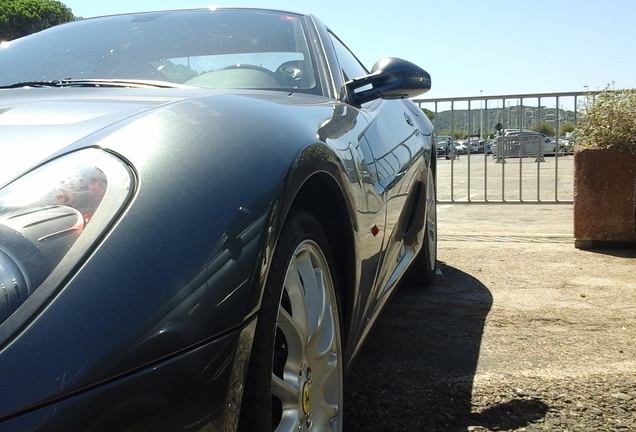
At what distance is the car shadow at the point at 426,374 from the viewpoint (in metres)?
2.37

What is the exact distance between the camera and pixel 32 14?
38688mm

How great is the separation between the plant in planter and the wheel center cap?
4.59 metres

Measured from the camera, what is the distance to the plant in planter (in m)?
5.63

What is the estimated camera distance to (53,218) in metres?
Result: 1.16

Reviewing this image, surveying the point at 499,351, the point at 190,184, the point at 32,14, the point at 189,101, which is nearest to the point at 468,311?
the point at 499,351

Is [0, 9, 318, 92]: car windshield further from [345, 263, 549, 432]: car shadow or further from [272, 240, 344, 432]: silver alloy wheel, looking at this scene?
[345, 263, 549, 432]: car shadow

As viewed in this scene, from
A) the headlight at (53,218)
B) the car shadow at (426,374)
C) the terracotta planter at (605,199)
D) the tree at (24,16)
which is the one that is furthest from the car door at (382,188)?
the tree at (24,16)

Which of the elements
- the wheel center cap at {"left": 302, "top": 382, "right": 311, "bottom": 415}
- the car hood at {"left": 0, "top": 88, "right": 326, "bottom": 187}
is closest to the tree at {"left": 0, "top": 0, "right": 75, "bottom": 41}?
the car hood at {"left": 0, "top": 88, "right": 326, "bottom": 187}

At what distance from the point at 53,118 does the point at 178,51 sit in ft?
3.91

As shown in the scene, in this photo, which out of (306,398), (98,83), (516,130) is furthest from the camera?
(516,130)

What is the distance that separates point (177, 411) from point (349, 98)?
68.1 inches

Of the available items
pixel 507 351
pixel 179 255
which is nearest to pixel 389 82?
pixel 507 351

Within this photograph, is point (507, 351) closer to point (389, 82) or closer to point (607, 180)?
point (389, 82)

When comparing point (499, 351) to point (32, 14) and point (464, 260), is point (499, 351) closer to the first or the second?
point (464, 260)
